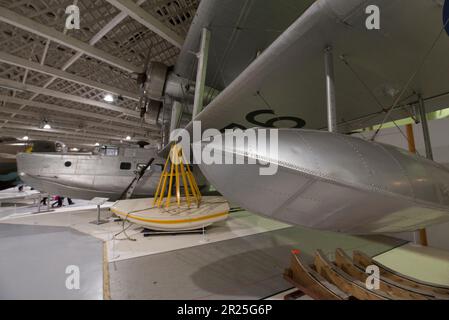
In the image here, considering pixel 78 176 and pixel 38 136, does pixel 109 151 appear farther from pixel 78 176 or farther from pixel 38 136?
pixel 38 136

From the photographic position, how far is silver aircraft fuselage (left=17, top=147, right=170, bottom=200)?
5.41 meters

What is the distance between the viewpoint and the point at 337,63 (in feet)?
7.72

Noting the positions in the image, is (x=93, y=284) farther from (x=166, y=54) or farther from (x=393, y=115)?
(x=166, y=54)

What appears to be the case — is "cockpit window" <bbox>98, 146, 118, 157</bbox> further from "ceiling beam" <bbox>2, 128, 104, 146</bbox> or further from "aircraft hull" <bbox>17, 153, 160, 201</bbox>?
A: "ceiling beam" <bbox>2, 128, 104, 146</bbox>

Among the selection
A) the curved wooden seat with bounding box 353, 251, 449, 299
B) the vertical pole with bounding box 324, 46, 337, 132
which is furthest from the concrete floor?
the vertical pole with bounding box 324, 46, 337, 132

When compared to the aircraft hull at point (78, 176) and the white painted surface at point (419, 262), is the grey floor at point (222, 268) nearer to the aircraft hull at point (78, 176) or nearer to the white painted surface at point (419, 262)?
the white painted surface at point (419, 262)

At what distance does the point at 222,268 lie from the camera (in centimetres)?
236

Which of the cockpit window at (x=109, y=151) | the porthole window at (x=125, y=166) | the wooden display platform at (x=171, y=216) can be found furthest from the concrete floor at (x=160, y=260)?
the cockpit window at (x=109, y=151)

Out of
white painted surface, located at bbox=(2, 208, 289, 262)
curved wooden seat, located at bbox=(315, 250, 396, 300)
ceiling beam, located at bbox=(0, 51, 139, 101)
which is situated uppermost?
ceiling beam, located at bbox=(0, 51, 139, 101)

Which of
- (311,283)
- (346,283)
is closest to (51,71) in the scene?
(311,283)

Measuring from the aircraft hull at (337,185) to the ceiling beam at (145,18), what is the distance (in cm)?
403

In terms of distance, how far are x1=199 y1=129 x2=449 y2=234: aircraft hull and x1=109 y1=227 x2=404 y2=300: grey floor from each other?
3.25 feet

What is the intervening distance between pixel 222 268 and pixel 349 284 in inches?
54.3
